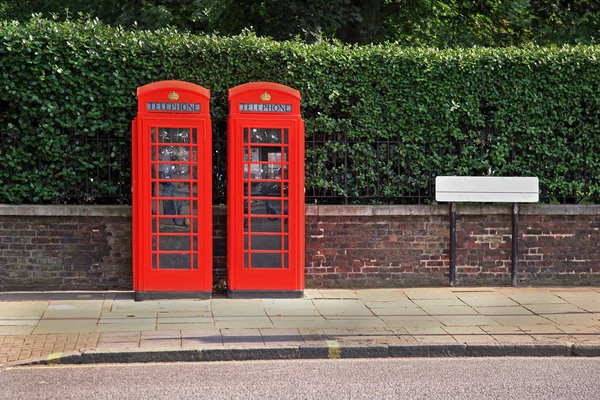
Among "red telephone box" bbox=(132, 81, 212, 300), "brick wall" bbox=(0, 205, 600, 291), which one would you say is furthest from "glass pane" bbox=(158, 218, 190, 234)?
"brick wall" bbox=(0, 205, 600, 291)

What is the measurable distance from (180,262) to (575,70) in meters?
6.15

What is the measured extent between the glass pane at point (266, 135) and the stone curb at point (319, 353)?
3.10 meters

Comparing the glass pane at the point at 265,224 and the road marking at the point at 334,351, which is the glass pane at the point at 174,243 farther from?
the road marking at the point at 334,351

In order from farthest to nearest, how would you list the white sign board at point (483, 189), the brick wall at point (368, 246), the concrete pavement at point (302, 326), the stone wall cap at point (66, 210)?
the white sign board at point (483, 189) → the brick wall at point (368, 246) → the stone wall cap at point (66, 210) → the concrete pavement at point (302, 326)

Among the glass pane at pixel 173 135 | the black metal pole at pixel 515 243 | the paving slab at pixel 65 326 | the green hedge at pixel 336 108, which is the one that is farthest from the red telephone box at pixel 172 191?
the black metal pole at pixel 515 243

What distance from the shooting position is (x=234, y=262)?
9.77m

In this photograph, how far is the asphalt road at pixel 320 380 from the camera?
6074 mm

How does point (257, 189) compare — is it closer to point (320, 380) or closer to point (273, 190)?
point (273, 190)

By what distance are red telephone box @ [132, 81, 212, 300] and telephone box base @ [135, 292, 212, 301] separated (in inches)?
0.5

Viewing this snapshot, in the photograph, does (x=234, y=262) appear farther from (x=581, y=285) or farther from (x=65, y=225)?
(x=581, y=285)

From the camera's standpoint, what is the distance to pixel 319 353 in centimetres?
742

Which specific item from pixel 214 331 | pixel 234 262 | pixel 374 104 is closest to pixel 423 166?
pixel 374 104

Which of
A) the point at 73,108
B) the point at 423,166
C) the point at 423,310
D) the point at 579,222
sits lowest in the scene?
the point at 423,310

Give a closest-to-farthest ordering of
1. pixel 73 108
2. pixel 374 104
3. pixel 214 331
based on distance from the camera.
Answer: pixel 214 331, pixel 73 108, pixel 374 104
